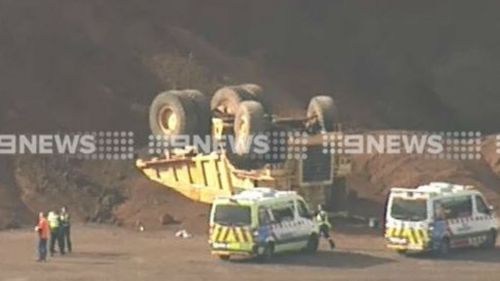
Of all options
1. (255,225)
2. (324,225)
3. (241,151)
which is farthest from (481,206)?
(241,151)

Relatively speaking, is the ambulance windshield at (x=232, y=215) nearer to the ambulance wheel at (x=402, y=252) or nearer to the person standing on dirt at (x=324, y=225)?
the person standing on dirt at (x=324, y=225)

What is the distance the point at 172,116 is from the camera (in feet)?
139

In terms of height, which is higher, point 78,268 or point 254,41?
point 254,41

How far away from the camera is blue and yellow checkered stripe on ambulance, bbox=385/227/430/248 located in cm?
3394

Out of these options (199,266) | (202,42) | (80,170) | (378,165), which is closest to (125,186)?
(80,170)

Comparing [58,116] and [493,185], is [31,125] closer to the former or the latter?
[58,116]

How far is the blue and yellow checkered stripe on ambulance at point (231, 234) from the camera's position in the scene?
3331 centimetres

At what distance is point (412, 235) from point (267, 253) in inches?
131

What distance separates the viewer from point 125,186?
42875mm

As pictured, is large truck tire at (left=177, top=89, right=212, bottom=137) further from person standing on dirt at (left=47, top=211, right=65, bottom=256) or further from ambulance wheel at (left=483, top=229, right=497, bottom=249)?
ambulance wheel at (left=483, top=229, right=497, bottom=249)

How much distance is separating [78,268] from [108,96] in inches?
653

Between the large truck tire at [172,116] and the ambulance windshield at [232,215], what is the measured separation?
8.16 meters

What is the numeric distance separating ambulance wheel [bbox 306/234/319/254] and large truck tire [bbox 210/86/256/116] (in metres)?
7.20

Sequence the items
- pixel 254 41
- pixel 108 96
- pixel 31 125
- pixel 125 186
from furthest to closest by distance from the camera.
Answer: pixel 254 41, pixel 108 96, pixel 31 125, pixel 125 186
